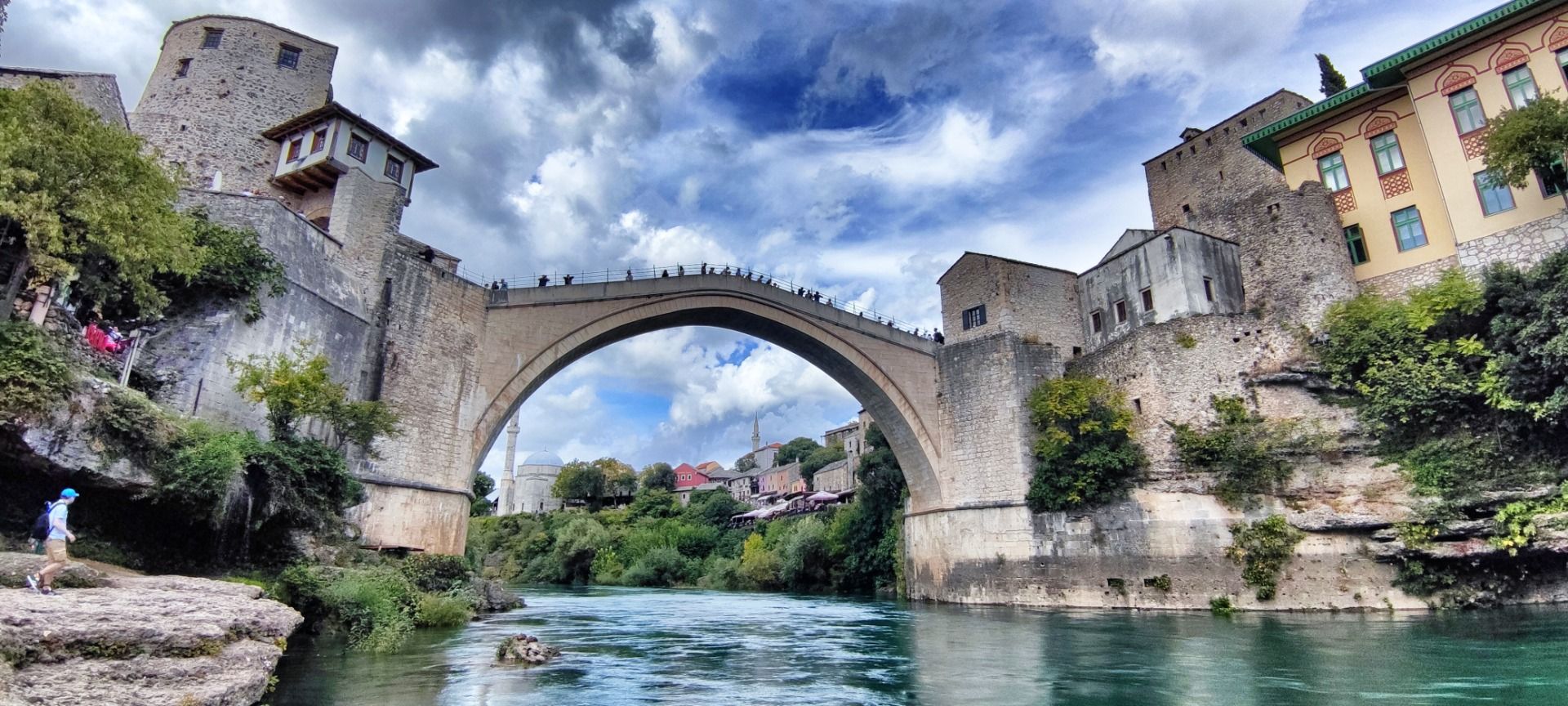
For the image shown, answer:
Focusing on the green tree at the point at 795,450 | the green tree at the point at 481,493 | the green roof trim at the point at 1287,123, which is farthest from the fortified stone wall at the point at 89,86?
the green tree at the point at 795,450

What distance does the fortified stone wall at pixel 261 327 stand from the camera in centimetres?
1230

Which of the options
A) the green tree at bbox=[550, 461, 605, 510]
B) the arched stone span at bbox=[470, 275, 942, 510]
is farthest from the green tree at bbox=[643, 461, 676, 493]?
the arched stone span at bbox=[470, 275, 942, 510]

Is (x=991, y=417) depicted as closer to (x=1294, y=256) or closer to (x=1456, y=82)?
(x=1294, y=256)

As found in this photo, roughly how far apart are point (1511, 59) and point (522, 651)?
21601mm

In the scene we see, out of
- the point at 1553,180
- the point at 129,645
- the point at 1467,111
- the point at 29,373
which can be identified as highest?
the point at 1467,111

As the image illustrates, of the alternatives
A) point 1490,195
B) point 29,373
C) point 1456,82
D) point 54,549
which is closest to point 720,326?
point 29,373

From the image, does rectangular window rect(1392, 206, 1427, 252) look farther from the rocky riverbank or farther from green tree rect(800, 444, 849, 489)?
green tree rect(800, 444, 849, 489)

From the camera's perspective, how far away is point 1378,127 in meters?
18.5

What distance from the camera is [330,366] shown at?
1492 cm

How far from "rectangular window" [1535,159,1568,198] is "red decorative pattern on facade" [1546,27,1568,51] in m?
2.59

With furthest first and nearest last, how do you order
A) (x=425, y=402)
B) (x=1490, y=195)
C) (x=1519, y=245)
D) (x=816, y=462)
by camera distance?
1. (x=816, y=462)
2. (x=425, y=402)
3. (x=1490, y=195)
4. (x=1519, y=245)

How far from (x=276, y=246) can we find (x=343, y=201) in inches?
132

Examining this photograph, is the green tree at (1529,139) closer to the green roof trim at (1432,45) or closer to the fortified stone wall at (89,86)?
the green roof trim at (1432,45)

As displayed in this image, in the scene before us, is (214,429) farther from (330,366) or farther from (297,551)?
(330,366)
